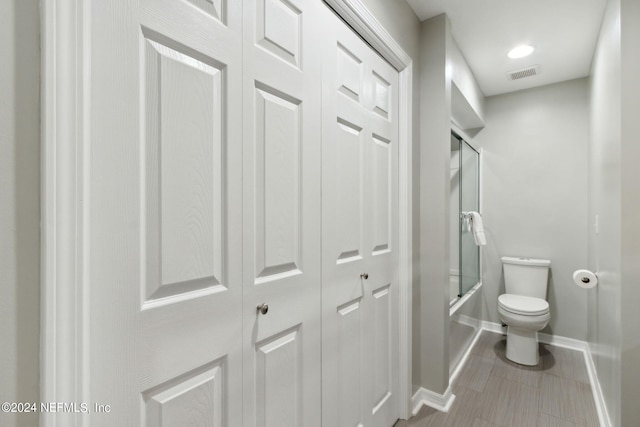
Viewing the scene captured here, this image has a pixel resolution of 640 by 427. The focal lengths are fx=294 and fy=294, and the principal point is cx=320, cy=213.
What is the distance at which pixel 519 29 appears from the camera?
2021 millimetres

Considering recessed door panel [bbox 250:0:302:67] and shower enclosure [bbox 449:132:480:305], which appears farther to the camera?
shower enclosure [bbox 449:132:480:305]

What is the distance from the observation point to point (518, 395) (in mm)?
2049

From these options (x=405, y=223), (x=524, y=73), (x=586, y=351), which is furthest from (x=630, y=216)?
(x=586, y=351)

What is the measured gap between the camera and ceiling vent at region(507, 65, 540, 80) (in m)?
2.58

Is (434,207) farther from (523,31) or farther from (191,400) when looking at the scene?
(191,400)

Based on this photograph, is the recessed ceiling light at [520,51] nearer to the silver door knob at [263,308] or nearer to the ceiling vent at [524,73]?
the ceiling vent at [524,73]

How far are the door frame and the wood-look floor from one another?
1.81 meters

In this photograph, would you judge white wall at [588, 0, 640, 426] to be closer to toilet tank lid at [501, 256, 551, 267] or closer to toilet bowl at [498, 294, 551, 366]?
toilet bowl at [498, 294, 551, 366]

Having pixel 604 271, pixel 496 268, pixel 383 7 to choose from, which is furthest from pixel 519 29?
pixel 496 268

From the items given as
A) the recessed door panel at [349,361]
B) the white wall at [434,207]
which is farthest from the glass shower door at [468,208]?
the recessed door panel at [349,361]

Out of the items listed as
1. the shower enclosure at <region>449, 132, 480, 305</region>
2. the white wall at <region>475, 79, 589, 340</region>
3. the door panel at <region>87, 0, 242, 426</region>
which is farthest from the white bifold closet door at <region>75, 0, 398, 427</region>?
the white wall at <region>475, 79, 589, 340</region>

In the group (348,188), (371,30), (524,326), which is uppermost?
(371,30)

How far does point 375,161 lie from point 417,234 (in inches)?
25.9

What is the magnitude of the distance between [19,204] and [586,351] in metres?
3.85
